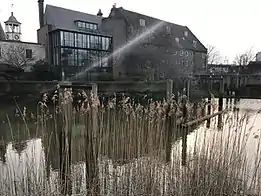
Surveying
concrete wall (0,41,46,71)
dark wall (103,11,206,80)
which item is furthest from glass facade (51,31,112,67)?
concrete wall (0,41,46,71)

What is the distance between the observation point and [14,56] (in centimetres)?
2609

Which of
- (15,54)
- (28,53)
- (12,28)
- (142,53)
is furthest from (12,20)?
(142,53)

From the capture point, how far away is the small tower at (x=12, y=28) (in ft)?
113

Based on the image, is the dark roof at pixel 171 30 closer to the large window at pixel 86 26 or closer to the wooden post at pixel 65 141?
the large window at pixel 86 26

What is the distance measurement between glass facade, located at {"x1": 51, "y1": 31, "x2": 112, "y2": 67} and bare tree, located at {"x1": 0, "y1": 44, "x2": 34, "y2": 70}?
3807mm

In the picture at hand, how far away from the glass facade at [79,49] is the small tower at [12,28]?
7.87 m

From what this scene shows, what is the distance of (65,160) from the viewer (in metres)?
4.09

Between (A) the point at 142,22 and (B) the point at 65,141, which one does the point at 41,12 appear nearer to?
(A) the point at 142,22

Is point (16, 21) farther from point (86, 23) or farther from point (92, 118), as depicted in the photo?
point (92, 118)

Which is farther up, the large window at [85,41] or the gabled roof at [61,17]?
the gabled roof at [61,17]

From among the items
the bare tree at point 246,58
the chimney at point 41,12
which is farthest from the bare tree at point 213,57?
the chimney at point 41,12

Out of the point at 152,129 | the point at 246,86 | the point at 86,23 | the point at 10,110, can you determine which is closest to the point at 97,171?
the point at 152,129

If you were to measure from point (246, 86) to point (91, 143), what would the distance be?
97.0 ft

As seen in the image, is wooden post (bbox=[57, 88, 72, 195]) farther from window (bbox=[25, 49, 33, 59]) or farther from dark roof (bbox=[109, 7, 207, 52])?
dark roof (bbox=[109, 7, 207, 52])
